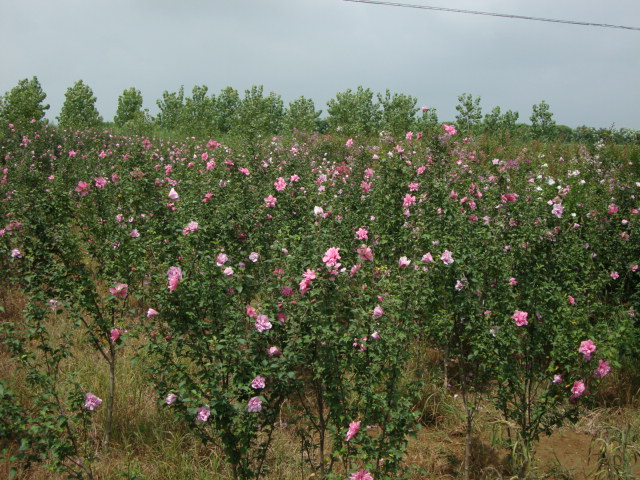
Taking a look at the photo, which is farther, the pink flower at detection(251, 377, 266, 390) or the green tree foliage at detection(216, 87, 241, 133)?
the green tree foliage at detection(216, 87, 241, 133)

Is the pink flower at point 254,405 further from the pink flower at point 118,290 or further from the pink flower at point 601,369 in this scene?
the pink flower at point 601,369

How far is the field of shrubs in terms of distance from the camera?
2312mm

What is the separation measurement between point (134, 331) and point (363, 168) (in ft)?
14.2

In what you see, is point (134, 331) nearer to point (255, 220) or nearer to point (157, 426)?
point (157, 426)

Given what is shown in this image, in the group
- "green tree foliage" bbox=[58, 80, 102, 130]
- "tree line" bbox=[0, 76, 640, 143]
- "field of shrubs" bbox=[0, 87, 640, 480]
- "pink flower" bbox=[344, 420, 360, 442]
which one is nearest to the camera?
"pink flower" bbox=[344, 420, 360, 442]

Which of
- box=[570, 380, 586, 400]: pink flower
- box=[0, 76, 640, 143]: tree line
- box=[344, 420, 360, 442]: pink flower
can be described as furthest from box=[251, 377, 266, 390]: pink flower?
box=[0, 76, 640, 143]: tree line

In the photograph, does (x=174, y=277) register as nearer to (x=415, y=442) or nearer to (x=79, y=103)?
(x=415, y=442)

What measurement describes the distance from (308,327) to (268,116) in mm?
26866

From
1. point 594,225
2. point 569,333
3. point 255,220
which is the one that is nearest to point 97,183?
point 255,220

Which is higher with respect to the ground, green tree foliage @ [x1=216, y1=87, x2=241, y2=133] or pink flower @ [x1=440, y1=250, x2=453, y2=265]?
green tree foliage @ [x1=216, y1=87, x2=241, y2=133]

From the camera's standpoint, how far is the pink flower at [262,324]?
7.12ft

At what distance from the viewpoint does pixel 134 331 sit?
2.84m

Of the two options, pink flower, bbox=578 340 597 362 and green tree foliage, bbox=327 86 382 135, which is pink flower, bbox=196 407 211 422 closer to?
pink flower, bbox=578 340 597 362

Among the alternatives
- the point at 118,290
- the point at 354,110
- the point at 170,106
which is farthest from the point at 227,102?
the point at 118,290
